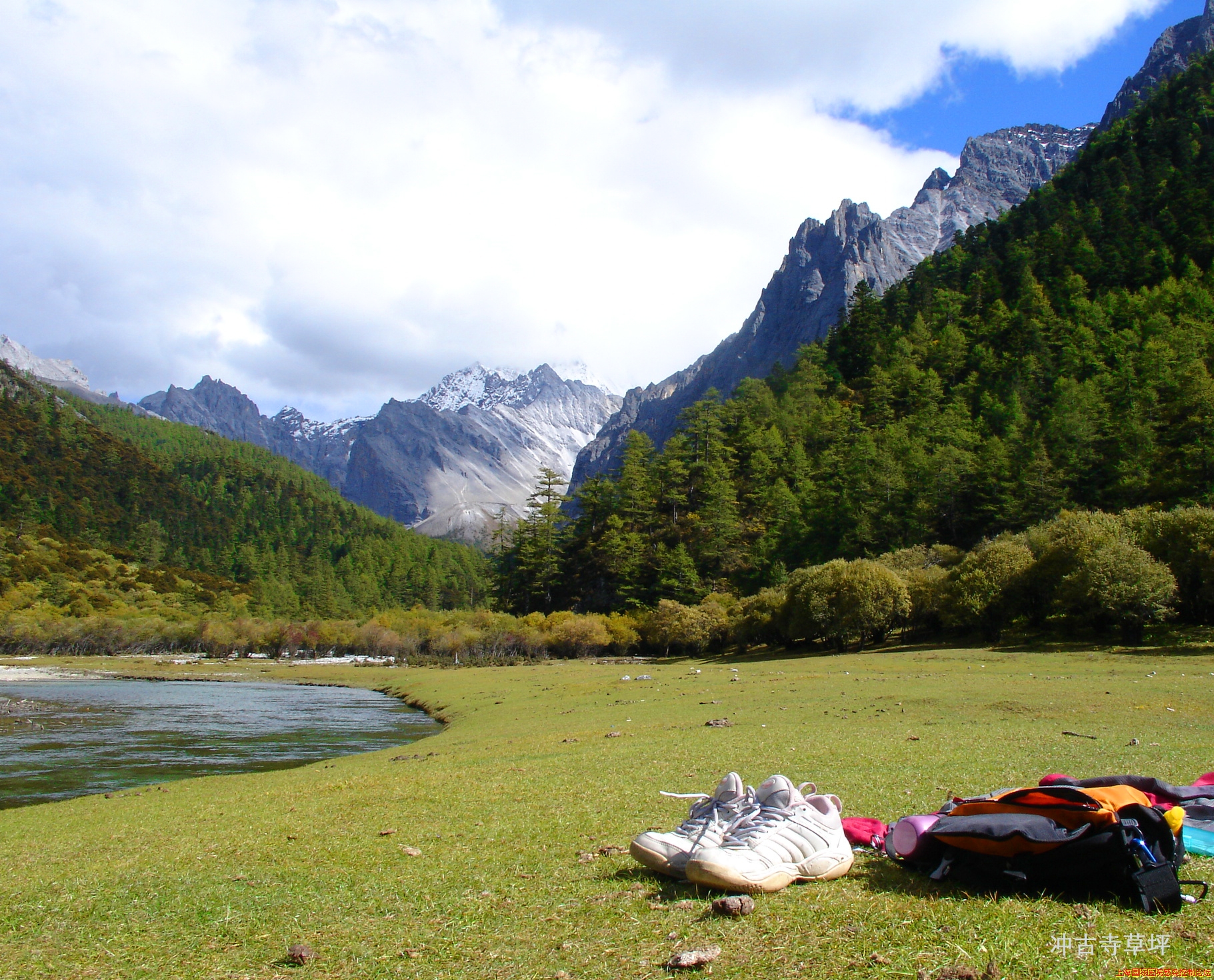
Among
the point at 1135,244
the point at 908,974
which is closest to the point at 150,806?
the point at 908,974

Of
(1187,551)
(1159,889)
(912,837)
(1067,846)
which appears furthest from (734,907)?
(1187,551)

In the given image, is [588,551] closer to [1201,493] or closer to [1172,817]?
[1201,493]

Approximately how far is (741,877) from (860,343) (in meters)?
132

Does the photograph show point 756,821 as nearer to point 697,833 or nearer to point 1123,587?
point 697,833

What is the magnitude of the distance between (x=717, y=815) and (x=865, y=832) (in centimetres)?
153

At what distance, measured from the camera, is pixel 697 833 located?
19.6 feet

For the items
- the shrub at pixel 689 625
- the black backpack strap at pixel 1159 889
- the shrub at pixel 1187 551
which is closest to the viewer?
the black backpack strap at pixel 1159 889

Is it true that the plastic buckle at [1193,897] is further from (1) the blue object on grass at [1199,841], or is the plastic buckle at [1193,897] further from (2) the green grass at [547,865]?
(1) the blue object on grass at [1199,841]

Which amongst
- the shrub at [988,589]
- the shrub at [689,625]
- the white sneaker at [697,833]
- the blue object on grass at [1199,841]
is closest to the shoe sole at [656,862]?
the white sneaker at [697,833]

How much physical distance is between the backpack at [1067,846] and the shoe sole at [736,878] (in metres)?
1.09

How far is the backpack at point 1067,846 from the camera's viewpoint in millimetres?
4578

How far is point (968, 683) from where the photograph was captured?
26.5 meters

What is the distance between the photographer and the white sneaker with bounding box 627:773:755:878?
225 inches

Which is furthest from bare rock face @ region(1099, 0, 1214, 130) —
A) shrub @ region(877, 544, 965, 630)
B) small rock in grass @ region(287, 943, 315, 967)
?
small rock in grass @ region(287, 943, 315, 967)
